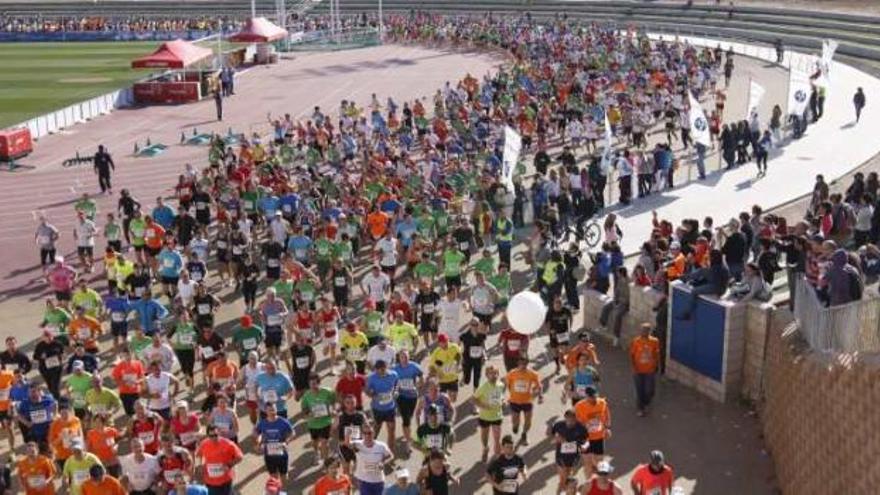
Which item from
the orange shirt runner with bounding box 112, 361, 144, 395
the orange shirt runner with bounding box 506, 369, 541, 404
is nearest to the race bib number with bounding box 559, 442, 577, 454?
the orange shirt runner with bounding box 506, 369, 541, 404

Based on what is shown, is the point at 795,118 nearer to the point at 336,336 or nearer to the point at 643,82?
the point at 643,82

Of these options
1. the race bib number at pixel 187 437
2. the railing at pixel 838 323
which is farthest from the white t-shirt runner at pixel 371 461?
the railing at pixel 838 323

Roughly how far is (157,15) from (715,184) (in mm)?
68209

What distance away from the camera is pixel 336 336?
16172 mm

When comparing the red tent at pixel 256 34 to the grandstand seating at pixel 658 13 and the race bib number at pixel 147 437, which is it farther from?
the race bib number at pixel 147 437

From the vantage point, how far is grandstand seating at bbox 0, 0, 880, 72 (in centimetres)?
5452

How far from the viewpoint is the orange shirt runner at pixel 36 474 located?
11.5 m

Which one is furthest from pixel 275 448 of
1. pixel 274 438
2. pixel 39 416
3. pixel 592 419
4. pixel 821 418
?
pixel 821 418

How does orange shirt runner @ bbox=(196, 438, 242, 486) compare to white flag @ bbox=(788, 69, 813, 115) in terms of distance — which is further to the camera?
white flag @ bbox=(788, 69, 813, 115)

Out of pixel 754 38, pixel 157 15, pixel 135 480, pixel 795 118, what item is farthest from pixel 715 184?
pixel 157 15

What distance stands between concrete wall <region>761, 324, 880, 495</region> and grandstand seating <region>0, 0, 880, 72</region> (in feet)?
122

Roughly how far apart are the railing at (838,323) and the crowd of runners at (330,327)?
2.14m

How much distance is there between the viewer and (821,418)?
11.3 m

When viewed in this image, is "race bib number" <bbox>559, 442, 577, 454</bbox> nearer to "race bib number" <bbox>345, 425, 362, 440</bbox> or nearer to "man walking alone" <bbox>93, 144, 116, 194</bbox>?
"race bib number" <bbox>345, 425, 362, 440</bbox>
